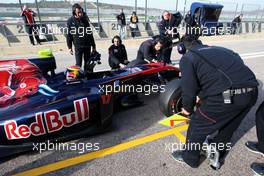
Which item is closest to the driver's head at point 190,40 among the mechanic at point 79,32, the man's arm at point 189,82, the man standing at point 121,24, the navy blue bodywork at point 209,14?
the man's arm at point 189,82

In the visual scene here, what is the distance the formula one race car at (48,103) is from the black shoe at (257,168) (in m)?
1.76

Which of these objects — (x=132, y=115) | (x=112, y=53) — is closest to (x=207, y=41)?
(x=112, y=53)

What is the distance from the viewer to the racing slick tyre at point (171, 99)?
3.38m

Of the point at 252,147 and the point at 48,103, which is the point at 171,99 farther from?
the point at 48,103

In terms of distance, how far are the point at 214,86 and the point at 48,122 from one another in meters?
1.80

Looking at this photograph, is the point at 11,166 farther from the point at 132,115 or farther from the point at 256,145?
the point at 256,145

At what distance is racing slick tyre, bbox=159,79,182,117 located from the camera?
3383 millimetres

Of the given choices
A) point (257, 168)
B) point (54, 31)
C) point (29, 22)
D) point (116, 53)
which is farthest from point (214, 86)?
point (54, 31)

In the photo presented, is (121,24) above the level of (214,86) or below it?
above

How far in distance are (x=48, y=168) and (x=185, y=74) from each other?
5.78 feet

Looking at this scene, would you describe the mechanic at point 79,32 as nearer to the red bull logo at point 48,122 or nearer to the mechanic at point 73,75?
the mechanic at point 73,75

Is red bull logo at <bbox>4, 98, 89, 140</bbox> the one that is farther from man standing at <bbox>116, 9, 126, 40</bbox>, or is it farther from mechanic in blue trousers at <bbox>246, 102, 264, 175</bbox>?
man standing at <bbox>116, 9, 126, 40</bbox>

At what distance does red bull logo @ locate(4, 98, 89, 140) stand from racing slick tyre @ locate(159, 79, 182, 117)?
1.12 metres

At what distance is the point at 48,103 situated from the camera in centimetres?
275
